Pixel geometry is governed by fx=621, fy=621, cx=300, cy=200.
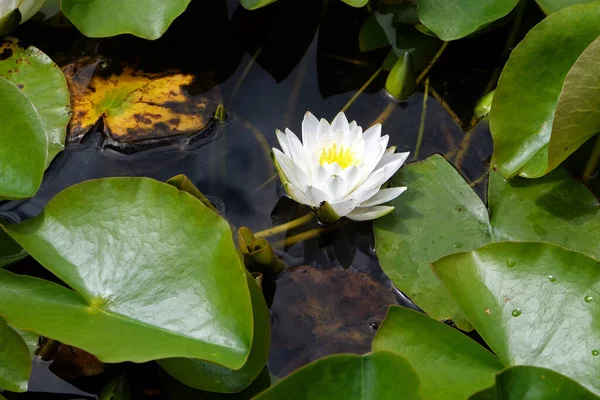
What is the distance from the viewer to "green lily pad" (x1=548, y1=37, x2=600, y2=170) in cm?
178

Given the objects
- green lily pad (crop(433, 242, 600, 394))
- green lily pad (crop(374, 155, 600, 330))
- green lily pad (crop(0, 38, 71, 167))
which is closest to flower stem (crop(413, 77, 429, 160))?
green lily pad (crop(374, 155, 600, 330))

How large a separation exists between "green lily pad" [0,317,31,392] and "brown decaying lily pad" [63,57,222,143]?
35.6 inches

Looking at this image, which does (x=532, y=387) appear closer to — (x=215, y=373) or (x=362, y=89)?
(x=215, y=373)

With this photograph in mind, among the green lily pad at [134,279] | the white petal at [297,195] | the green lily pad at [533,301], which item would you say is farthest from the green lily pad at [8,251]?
the green lily pad at [533,301]

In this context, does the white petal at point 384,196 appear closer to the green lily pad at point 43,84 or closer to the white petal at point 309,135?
the white petal at point 309,135

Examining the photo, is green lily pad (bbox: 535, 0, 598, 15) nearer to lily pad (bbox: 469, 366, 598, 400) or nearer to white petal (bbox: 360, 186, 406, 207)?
white petal (bbox: 360, 186, 406, 207)

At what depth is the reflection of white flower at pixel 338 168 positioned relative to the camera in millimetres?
1980

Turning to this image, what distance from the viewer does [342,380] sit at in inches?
55.9

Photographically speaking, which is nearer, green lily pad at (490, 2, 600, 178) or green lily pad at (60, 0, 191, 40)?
Result: green lily pad at (490, 2, 600, 178)

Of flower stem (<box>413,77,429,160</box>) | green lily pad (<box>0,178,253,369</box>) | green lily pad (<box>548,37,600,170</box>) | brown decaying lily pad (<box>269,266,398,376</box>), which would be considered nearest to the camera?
green lily pad (<box>0,178,253,369</box>)

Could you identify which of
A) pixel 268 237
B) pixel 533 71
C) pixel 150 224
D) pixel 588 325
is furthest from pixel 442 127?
pixel 150 224

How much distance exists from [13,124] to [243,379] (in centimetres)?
104

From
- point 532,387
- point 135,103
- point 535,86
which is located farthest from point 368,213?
point 135,103

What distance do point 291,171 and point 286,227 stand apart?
24cm
